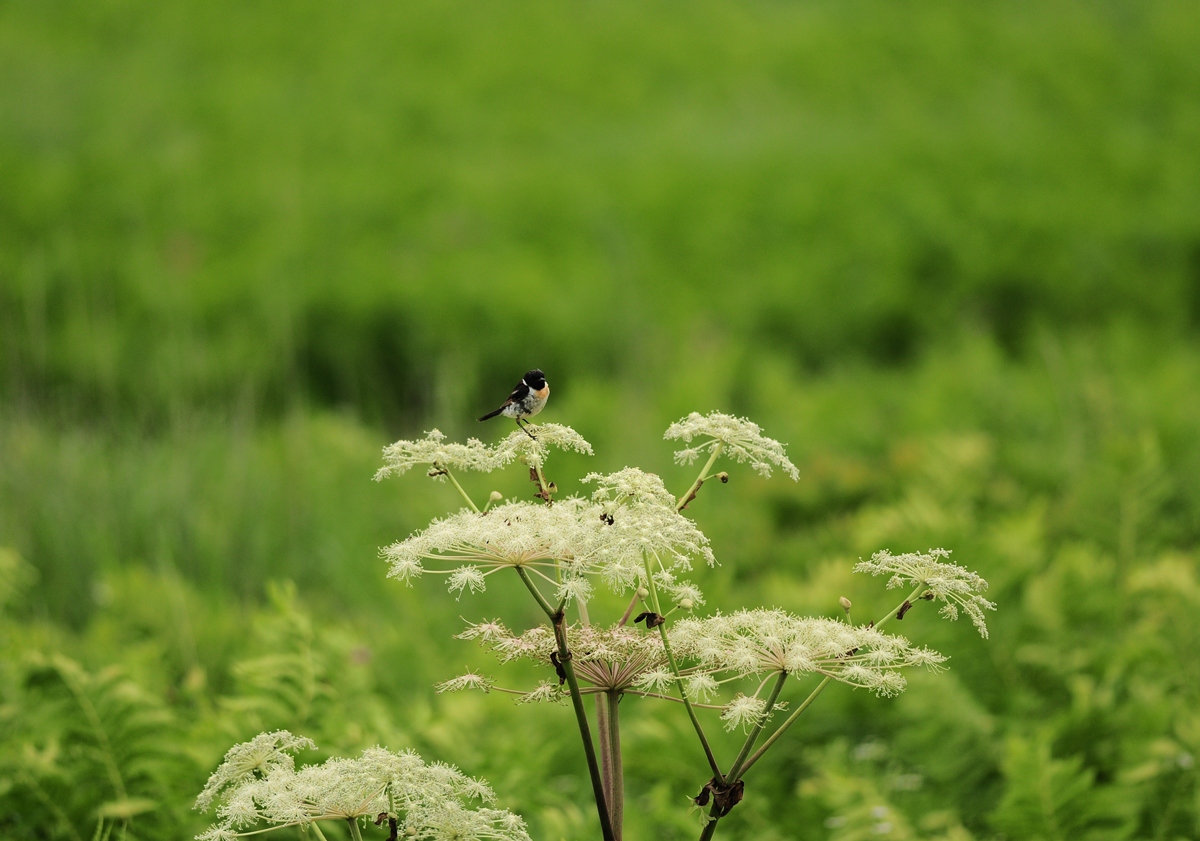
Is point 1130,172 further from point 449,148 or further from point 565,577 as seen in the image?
point 565,577

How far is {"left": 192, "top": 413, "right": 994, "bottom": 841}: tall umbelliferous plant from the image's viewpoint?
4.18ft

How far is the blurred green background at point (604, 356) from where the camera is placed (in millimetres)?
2936

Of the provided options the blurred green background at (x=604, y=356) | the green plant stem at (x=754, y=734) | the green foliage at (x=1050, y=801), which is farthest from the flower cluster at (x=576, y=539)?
the green foliage at (x=1050, y=801)

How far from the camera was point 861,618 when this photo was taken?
3613 millimetres

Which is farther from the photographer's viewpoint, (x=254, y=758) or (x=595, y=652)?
(x=254, y=758)

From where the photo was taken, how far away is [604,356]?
9164mm

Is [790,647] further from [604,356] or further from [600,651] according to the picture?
[604,356]

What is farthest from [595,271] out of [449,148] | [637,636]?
[637,636]

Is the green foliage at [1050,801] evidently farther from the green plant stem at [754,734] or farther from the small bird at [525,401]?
the small bird at [525,401]

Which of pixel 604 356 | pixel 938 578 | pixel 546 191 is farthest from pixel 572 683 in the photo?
pixel 546 191

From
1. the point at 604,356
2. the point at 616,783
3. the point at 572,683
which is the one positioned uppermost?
the point at 604,356

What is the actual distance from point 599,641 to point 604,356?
7849mm

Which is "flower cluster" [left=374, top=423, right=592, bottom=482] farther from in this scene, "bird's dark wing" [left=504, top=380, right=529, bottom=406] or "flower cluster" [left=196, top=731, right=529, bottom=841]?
"flower cluster" [left=196, top=731, right=529, bottom=841]

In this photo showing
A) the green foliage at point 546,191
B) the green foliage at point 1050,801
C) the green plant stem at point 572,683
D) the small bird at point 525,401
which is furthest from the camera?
the green foliage at point 546,191
